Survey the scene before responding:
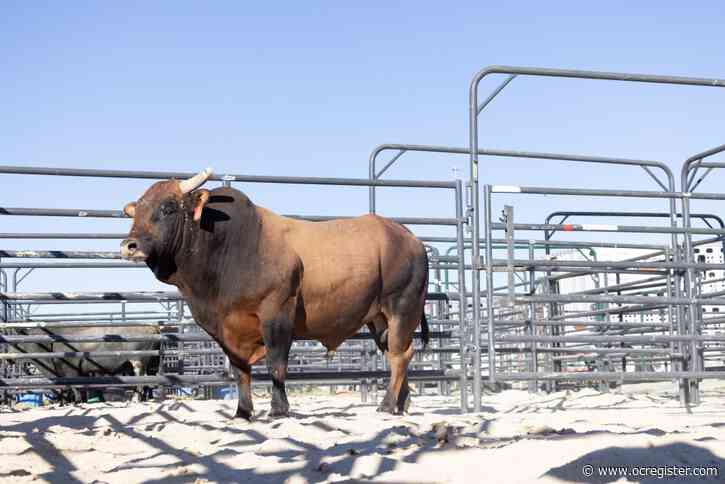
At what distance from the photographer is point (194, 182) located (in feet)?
23.5

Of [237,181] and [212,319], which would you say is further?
[237,181]

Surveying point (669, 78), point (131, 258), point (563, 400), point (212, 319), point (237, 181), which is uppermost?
point (669, 78)

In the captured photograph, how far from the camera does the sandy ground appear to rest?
395cm

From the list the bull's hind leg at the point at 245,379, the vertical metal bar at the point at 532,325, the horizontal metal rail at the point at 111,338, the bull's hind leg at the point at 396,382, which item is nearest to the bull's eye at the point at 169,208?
the horizontal metal rail at the point at 111,338

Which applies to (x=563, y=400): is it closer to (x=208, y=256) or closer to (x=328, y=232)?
(x=328, y=232)

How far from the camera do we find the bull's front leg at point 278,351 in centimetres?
696

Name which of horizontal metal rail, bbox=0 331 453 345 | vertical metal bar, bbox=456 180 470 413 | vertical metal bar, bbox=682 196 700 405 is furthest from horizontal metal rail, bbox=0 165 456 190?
vertical metal bar, bbox=682 196 700 405

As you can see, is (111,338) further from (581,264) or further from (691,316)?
(691,316)

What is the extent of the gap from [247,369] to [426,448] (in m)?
2.63

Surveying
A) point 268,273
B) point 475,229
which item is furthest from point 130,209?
point 475,229

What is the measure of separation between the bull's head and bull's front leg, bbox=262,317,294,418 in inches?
35.8

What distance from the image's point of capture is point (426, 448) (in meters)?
4.94

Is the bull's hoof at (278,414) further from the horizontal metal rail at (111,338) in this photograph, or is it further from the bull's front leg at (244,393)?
the horizontal metal rail at (111,338)

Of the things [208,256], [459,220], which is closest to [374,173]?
[459,220]
